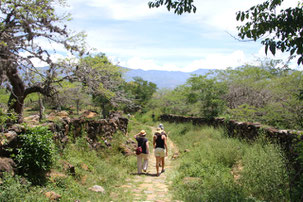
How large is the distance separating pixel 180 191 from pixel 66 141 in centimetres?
408

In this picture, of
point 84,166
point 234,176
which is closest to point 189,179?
point 234,176

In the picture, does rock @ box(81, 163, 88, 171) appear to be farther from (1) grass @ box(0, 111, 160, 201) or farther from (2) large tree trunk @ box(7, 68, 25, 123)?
(2) large tree trunk @ box(7, 68, 25, 123)

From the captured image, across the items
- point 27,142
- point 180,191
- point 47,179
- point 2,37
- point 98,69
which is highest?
A: point 2,37

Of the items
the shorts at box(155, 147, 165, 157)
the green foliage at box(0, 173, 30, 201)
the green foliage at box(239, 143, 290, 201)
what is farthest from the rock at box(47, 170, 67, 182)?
the green foliage at box(239, 143, 290, 201)

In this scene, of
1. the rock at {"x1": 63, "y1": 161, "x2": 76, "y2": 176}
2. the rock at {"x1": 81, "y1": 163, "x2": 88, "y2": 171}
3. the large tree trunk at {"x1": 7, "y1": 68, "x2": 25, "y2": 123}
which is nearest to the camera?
the rock at {"x1": 63, "y1": 161, "x2": 76, "y2": 176}

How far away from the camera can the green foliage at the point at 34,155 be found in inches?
227

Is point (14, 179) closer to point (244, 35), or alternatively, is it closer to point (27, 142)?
point (27, 142)

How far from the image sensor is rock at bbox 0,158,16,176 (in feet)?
16.9

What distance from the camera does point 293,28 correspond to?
167 inches

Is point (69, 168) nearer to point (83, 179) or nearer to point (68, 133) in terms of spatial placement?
point (83, 179)

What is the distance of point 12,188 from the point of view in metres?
4.78

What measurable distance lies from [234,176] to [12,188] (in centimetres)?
571

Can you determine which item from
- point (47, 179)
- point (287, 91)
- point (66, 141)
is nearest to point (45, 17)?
point (66, 141)

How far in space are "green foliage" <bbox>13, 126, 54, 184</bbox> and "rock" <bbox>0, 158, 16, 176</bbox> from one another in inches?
5.3
